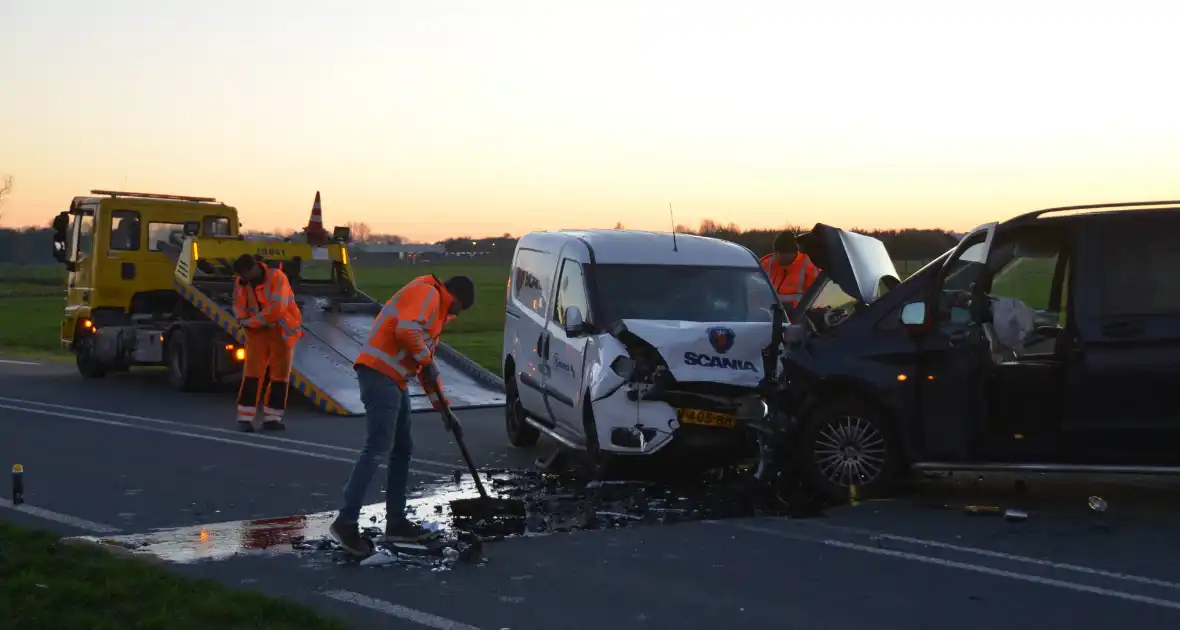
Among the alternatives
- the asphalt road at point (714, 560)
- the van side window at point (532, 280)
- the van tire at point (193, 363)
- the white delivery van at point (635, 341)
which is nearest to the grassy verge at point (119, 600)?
the asphalt road at point (714, 560)

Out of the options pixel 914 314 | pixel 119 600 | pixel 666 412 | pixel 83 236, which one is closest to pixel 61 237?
pixel 83 236

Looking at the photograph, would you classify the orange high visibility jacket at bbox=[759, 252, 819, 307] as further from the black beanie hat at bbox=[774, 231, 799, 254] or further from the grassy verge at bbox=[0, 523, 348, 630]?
the grassy verge at bbox=[0, 523, 348, 630]

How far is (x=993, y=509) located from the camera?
9305 mm

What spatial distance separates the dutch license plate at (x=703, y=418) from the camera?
1004cm

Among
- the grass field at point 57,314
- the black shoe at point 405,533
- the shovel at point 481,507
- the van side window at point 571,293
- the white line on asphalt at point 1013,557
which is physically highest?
the van side window at point 571,293

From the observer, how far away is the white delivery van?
33.2 ft

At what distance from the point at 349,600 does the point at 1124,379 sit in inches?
205

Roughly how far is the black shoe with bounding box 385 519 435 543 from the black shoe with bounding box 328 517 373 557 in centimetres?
26

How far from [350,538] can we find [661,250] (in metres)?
4.83

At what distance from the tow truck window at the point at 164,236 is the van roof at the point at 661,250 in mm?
10567

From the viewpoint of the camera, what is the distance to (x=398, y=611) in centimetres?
651

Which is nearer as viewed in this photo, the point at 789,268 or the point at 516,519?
the point at 516,519

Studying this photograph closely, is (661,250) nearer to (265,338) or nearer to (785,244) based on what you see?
(785,244)

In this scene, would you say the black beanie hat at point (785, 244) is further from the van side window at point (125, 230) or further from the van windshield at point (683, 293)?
the van side window at point (125, 230)
